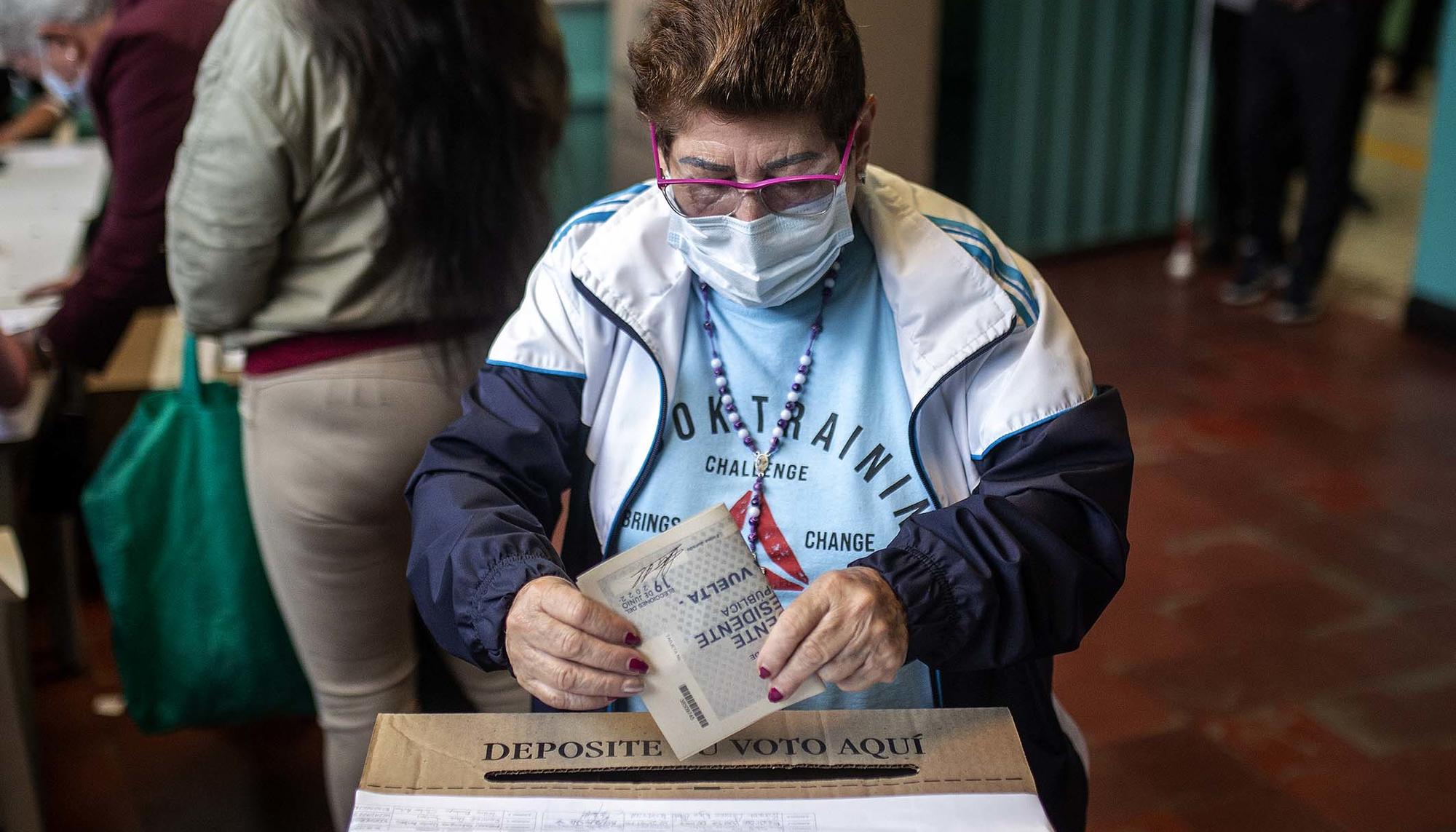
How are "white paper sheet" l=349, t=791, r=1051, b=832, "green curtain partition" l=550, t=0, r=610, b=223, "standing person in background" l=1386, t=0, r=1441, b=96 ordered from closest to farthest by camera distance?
1. "white paper sheet" l=349, t=791, r=1051, b=832
2. "green curtain partition" l=550, t=0, r=610, b=223
3. "standing person in background" l=1386, t=0, r=1441, b=96

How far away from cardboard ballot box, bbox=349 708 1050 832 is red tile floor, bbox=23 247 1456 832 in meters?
1.52

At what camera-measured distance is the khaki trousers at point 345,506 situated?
1.98m

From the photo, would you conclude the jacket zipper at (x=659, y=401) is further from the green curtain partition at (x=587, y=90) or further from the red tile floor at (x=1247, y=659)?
the green curtain partition at (x=587, y=90)

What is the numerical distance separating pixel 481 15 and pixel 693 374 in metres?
0.74

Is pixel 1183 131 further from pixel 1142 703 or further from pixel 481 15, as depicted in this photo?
pixel 481 15

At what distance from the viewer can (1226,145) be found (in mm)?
5695

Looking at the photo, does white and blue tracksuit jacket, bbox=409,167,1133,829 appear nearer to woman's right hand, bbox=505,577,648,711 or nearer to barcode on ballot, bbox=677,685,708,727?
woman's right hand, bbox=505,577,648,711

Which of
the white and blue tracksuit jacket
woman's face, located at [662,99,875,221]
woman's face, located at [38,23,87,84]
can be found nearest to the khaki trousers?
the white and blue tracksuit jacket

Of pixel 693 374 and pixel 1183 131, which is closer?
pixel 693 374

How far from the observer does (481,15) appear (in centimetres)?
188

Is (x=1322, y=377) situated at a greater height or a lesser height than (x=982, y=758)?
lesser

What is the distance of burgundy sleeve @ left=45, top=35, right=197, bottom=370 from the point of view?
6.81 ft

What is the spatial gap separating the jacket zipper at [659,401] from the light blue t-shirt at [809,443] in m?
0.01

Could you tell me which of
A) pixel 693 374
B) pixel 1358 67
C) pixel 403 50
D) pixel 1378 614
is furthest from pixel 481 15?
pixel 1358 67
